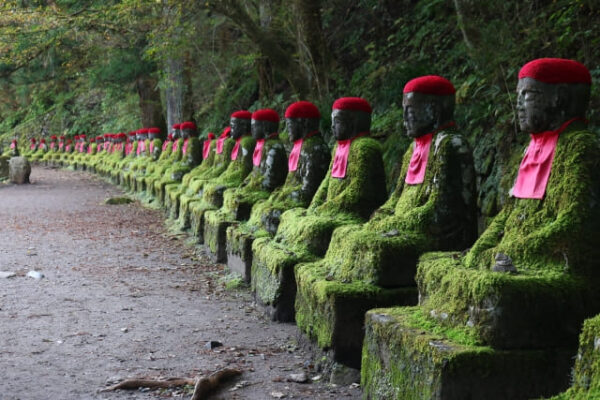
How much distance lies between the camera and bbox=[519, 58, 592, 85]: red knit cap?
339cm

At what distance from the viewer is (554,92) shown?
11.2 ft

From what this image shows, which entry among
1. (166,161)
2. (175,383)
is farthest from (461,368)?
(166,161)

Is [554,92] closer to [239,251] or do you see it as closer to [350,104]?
[350,104]

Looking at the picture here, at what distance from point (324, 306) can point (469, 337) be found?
1.45 metres

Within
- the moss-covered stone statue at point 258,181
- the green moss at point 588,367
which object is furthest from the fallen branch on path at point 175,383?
the moss-covered stone statue at point 258,181

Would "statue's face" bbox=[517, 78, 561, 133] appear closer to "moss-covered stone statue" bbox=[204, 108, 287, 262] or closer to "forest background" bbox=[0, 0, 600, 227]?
"forest background" bbox=[0, 0, 600, 227]

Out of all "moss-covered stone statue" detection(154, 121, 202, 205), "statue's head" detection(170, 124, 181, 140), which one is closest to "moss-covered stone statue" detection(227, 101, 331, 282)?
"moss-covered stone statue" detection(154, 121, 202, 205)

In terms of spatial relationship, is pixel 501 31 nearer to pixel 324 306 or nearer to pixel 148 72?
pixel 324 306

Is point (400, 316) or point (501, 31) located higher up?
point (501, 31)

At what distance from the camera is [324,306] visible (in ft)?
14.3

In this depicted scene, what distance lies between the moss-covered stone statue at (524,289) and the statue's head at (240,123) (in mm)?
6224

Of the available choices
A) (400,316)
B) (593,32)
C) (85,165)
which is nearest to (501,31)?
(593,32)

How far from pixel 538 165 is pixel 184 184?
30.3 ft

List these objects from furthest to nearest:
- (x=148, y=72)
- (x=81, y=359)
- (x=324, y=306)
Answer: (x=148, y=72), (x=81, y=359), (x=324, y=306)
